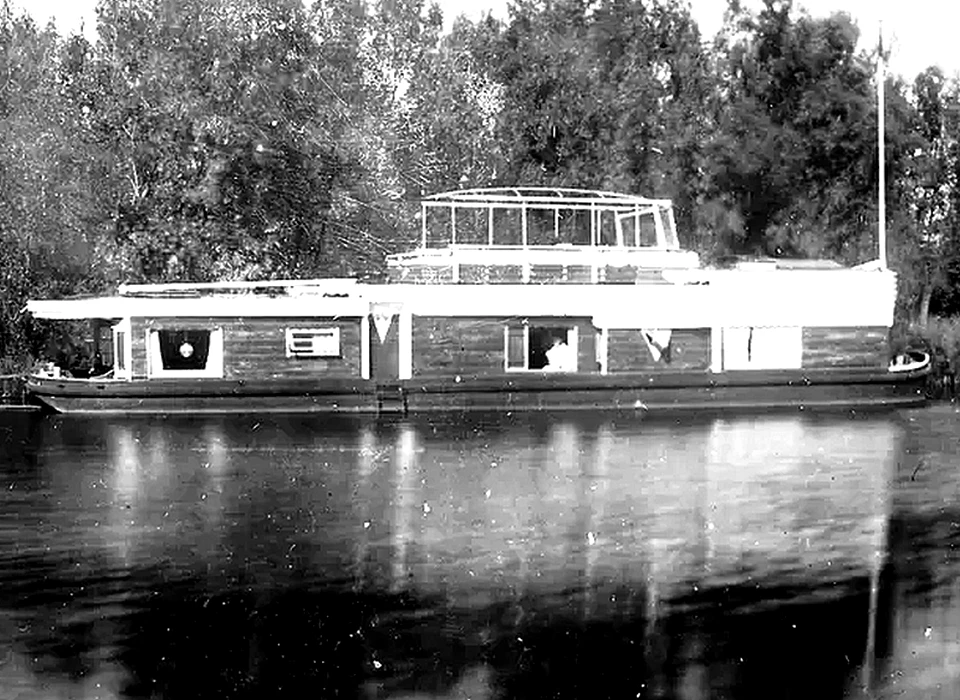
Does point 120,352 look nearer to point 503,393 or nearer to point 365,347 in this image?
point 365,347

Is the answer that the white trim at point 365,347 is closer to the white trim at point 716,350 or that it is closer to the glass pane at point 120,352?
the glass pane at point 120,352

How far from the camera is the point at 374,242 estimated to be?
41094mm

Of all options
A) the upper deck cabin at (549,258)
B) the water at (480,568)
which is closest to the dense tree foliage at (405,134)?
the upper deck cabin at (549,258)

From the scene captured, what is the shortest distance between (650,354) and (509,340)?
2.74 meters

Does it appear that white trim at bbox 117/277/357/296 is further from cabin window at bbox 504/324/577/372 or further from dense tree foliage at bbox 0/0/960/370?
dense tree foliage at bbox 0/0/960/370

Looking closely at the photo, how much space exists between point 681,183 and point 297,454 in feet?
75.5

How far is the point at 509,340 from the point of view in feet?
103

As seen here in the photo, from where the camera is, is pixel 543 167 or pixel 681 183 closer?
pixel 681 183

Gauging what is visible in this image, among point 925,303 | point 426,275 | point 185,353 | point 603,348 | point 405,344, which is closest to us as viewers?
point 185,353

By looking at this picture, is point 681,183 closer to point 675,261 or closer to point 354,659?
point 675,261

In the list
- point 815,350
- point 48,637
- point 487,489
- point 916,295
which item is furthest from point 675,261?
point 48,637

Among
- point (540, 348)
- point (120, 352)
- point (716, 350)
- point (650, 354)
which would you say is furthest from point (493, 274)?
point (120, 352)

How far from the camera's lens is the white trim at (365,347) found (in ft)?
102

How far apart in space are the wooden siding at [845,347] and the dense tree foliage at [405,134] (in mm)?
12577
